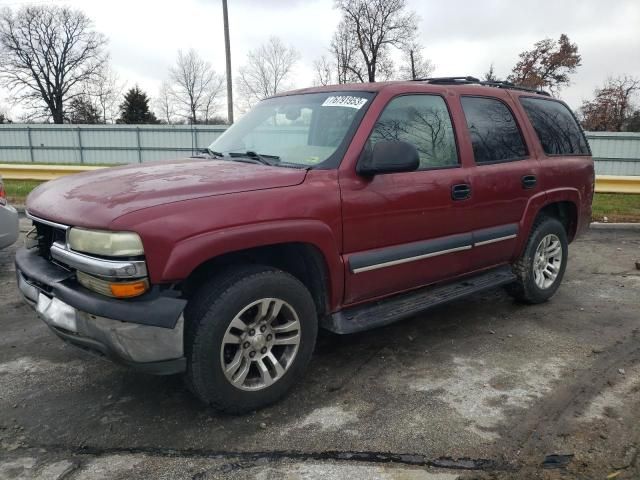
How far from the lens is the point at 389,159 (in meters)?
3.11

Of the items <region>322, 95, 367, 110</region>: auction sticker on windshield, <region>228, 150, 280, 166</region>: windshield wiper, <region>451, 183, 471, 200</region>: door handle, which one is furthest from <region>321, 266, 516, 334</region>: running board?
<region>322, 95, 367, 110</region>: auction sticker on windshield

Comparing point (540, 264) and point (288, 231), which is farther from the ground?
point (288, 231)

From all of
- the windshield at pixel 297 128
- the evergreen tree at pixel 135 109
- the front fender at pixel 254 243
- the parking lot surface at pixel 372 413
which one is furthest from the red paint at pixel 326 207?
the evergreen tree at pixel 135 109

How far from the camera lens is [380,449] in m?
2.64

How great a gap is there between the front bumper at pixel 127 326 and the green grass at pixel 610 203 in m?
8.22

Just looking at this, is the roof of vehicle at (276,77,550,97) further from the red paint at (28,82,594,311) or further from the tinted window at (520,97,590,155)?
the tinted window at (520,97,590,155)

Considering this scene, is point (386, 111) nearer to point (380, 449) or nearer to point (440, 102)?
point (440, 102)

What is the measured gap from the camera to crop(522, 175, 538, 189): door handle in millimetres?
4359

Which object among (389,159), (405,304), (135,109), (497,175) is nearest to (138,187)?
(389,159)

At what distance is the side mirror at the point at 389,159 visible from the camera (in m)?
3.11

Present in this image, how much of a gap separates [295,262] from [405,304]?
903 millimetres

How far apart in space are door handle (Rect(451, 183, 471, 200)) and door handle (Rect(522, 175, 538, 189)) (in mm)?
778

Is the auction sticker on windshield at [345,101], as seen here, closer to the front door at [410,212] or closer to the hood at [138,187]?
the front door at [410,212]

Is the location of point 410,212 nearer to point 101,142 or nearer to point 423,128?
point 423,128
